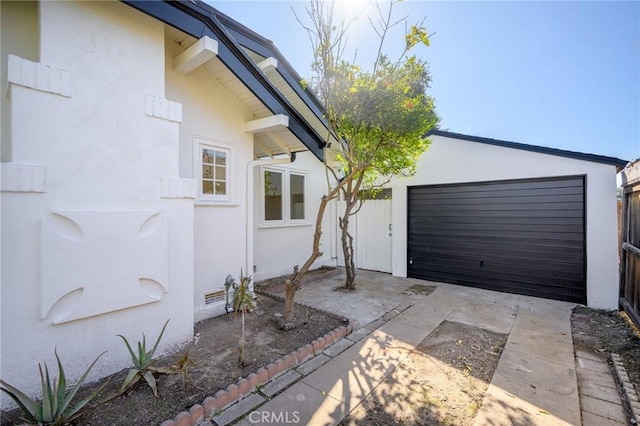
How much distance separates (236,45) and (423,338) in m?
5.20

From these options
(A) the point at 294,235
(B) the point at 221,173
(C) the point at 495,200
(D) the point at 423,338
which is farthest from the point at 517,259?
(B) the point at 221,173

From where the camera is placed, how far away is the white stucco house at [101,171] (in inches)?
99.4

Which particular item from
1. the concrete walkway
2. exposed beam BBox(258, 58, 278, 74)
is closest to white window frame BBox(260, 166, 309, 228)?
exposed beam BBox(258, 58, 278, 74)

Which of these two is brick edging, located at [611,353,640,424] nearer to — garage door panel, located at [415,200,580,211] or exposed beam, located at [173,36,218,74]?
garage door panel, located at [415,200,580,211]

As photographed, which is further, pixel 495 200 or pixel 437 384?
pixel 495 200

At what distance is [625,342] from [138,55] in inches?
309

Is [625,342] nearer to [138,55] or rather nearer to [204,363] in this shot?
[204,363]

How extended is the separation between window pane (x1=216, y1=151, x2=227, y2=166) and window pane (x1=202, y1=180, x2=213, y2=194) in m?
0.42

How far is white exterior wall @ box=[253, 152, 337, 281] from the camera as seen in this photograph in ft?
23.0

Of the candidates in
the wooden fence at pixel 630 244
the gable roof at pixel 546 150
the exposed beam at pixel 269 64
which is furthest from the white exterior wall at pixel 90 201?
the wooden fence at pixel 630 244

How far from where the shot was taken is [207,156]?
4816 millimetres

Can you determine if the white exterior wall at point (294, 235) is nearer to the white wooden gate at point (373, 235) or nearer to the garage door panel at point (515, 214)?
the white wooden gate at point (373, 235)

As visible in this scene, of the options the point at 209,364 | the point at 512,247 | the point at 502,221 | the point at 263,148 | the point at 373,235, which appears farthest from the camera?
the point at 373,235

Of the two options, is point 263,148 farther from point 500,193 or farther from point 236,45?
point 500,193
